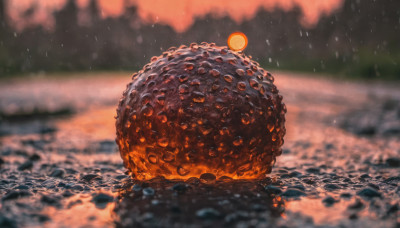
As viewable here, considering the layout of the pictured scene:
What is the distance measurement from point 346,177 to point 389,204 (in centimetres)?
93

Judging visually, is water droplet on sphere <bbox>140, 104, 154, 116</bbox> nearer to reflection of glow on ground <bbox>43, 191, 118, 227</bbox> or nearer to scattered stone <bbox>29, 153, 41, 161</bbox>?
reflection of glow on ground <bbox>43, 191, 118, 227</bbox>

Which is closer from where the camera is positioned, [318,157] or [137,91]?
[137,91]

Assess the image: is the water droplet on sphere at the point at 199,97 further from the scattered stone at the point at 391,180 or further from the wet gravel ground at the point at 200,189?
the scattered stone at the point at 391,180

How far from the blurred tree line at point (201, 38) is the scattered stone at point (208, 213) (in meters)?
27.4

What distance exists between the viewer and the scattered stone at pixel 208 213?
8.66 ft

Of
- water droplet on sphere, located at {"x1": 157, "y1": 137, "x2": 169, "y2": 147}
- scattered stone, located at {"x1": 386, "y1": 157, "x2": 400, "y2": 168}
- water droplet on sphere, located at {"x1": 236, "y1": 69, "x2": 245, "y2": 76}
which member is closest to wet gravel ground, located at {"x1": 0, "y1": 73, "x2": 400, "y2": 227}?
scattered stone, located at {"x1": 386, "y1": 157, "x2": 400, "y2": 168}

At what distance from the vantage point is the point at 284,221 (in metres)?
2.62

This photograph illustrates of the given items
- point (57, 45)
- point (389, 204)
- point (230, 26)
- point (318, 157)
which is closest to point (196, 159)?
point (389, 204)

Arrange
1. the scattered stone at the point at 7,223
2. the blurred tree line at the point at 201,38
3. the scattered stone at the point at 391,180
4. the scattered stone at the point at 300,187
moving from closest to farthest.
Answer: the scattered stone at the point at 7,223, the scattered stone at the point at 300,187, the scattered stone at the point at 391,180, the blurred tree line at the point at 201,38

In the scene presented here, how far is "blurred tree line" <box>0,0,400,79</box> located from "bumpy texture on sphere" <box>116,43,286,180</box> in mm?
26554

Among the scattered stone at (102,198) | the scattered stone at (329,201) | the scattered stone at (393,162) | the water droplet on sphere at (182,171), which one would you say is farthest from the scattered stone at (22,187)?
the scattered stone at (393,162)

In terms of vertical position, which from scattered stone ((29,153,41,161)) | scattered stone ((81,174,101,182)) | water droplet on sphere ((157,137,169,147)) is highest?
water droplet on sphere ((157,137,169,147))

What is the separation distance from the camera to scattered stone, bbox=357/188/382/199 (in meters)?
3.20

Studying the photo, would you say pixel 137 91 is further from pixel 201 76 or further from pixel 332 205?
pixel 332 205
